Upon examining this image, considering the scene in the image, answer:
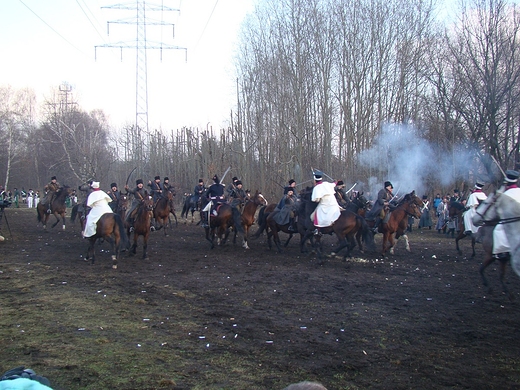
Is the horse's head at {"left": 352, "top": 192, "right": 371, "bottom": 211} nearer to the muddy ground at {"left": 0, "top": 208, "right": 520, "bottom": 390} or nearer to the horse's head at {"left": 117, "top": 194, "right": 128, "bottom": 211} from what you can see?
the muddy ground at {"left": 0, "top": 208, "right": 520, "bottom": 390}

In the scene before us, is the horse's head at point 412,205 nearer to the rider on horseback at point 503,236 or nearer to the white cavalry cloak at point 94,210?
the rider on horseback at point 503,236

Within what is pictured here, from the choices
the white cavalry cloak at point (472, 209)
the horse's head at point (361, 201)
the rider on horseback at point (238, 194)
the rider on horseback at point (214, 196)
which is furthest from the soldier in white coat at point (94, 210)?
the white cavalry cloak at point (472, 209)

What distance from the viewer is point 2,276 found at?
12.0m

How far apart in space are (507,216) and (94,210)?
394 inches

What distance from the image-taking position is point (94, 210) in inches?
547

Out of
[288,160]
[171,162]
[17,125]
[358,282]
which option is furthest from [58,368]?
[17,125]

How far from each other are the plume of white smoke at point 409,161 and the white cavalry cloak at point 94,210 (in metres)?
19.3

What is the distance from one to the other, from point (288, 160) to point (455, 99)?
1036cm

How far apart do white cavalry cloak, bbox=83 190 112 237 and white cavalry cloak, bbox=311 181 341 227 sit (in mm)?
5740

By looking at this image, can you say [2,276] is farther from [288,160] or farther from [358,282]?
[288,160]

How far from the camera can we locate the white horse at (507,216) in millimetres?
8188

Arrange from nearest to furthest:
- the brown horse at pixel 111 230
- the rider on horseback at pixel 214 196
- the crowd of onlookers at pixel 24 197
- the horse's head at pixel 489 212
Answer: the horse's head at pixel 489 212 < the brown horse at pixel 111 230 < the rider on horseback at pixel 214 196 < the crowd of onlookers at pixel 24 197

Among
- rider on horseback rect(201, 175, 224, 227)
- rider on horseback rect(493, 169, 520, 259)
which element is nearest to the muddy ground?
rider on horseback rect(493, 169, 520, 259)

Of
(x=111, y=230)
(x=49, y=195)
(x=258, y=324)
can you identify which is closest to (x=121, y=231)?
(x=111, y=230)
